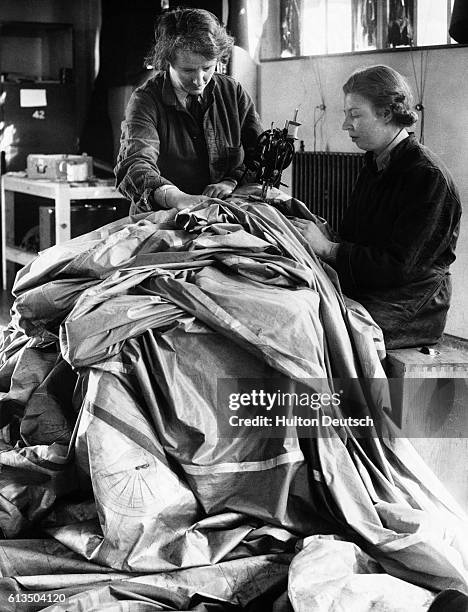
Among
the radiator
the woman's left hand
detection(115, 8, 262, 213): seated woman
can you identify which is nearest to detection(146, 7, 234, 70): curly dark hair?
detection(115, 8, 262, 213): seated woman

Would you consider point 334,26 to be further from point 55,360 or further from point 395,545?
point 395,545

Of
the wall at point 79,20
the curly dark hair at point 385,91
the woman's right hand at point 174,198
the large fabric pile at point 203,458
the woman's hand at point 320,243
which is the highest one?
the wall at point 79,20

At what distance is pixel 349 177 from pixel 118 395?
3.59m

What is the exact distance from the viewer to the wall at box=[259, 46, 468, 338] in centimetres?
508

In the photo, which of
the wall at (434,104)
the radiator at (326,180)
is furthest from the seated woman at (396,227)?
the radiator at (326,180)

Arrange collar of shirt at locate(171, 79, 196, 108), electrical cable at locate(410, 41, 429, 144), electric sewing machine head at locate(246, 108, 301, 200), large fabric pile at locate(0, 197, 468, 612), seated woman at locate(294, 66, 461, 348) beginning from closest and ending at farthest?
large fabric pile at locate(0, 197, 468, 612)
seated woman at locate(294, 66, 461, 348)
electric sewing machine head at locate(246, 108, 301, 200)
collar of shirt at locate(171, 79, 196, 108)
electrical cable at locate(410, 41, 429, 144)

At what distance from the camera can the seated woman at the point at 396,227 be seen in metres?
3.07

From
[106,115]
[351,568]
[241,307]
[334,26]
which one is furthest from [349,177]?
[351,568]

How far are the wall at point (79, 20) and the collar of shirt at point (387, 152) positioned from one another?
5648mm

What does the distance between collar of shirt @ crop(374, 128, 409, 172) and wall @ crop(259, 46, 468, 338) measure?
192 centimetres

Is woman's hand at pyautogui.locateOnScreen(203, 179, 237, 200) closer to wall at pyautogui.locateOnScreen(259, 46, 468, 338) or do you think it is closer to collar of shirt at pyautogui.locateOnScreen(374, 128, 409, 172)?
collar of shirt at pyautogui.locateOnScreen(374, 128, 409, 172)

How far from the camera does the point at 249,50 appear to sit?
6.77 m

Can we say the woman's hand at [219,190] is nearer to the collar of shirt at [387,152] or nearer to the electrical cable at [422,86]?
the collar of shirt at [387,152]

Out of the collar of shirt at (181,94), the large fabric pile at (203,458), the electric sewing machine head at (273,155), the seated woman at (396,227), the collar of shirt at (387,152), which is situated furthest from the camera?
the collar of shirt at (181,94)
